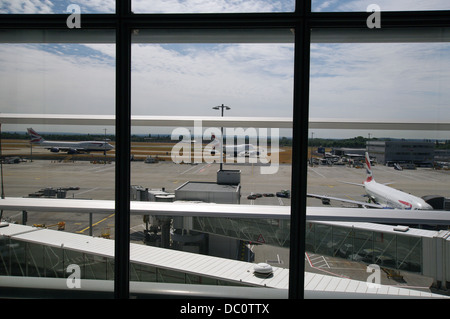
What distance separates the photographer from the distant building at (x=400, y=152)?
1784 millimetres

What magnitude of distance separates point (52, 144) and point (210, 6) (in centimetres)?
124

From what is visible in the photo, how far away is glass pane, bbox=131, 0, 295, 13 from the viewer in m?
1.03

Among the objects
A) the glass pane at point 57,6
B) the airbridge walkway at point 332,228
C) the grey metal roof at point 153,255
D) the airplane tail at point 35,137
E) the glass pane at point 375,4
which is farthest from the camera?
the airplane tail at point 35,137

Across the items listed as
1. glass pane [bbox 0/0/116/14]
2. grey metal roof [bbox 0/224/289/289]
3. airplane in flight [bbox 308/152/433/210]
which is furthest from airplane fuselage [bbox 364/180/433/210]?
glass pane [bbox 0/0/116/14]

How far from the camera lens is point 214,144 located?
1.92 m

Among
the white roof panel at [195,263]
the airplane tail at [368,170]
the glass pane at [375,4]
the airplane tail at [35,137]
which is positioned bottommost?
the white roof panel at [195,263]

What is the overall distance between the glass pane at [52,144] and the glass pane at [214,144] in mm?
266

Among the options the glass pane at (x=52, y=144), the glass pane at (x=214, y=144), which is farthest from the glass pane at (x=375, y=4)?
the glass pane at (x=52, y=144)

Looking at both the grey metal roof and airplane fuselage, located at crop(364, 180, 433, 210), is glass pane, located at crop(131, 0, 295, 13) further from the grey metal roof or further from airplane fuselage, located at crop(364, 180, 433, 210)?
airplane fuselage, located at crop(364, 180, 433, 210)

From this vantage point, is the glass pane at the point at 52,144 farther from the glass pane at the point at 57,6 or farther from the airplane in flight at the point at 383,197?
the airplane in flight at the point at 383,197

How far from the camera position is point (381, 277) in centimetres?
147

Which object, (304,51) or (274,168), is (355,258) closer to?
(274,168)
